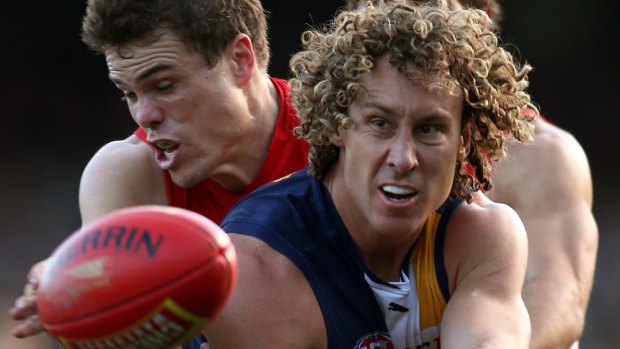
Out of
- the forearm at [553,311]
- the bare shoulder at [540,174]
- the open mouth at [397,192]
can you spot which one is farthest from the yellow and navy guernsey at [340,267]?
the bare shoulder at [540,174]

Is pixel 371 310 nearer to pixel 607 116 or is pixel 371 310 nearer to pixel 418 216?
pixel 418 216

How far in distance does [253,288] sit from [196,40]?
1192 millimetres

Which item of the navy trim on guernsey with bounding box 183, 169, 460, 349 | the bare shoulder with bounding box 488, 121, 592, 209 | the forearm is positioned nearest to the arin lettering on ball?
the navy trim on guernsey with bounding box 183, 169, 460, 349

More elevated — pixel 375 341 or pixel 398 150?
pixel 398 150

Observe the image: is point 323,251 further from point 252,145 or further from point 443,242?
point 252,145

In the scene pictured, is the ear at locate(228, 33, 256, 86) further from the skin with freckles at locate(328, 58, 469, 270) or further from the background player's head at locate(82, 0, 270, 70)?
the skin with freckles at locate(328, 58, 469, 270)

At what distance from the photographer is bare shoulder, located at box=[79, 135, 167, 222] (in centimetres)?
473

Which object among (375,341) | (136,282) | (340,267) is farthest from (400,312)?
(136,282)

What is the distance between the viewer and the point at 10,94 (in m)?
9.52

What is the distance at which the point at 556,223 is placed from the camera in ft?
18.9

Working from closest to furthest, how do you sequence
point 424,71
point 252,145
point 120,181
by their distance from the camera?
point 424,71 < point 120,181 < point 252,145

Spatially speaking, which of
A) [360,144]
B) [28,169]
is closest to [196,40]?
[360,144]

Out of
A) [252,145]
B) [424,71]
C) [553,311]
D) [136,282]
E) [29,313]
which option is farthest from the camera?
[553,311]

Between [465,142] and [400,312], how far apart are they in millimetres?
602
